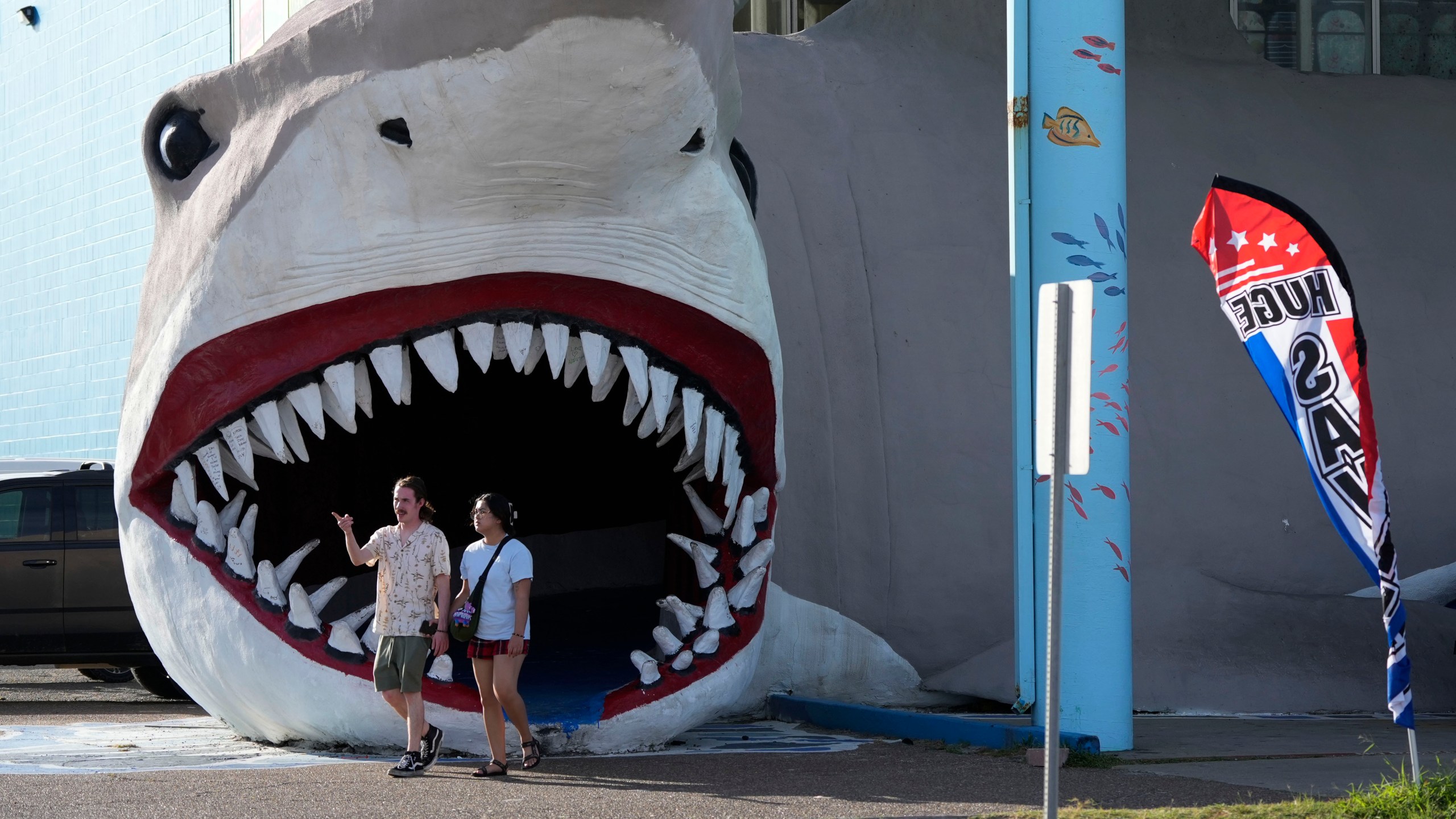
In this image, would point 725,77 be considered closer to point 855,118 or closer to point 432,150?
point 432,150

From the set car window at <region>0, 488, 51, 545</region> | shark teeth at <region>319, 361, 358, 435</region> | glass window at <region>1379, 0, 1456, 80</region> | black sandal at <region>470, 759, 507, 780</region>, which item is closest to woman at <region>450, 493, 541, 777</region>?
black sandal at <region>470, 759, 507, 780</region>

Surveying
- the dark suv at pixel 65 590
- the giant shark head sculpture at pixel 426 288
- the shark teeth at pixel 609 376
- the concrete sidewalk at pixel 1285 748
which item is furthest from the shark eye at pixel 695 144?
the dark suv at pixel 65 590

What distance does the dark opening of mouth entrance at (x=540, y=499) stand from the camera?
6.83m

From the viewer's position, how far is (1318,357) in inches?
190

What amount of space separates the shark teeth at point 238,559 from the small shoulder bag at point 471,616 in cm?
73

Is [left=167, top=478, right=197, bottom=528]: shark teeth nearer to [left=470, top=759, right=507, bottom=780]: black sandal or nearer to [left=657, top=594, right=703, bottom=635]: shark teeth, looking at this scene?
[left=470, top=759, right=507, bottom=780]: black sandal

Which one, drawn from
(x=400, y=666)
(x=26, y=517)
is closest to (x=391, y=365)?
(x=400, y=666)

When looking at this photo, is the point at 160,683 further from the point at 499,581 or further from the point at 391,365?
the point at 391,365

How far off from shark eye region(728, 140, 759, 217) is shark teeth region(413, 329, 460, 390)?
161 cm

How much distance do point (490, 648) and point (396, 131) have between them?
1815 mm

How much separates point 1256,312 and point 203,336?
346cm

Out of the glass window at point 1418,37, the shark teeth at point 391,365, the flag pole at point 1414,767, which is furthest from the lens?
the glass window at point 1418,37

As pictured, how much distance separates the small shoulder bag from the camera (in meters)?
5.39

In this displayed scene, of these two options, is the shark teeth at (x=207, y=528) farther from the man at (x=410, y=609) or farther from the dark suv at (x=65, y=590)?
the dark suv at (x=65, y=590)
